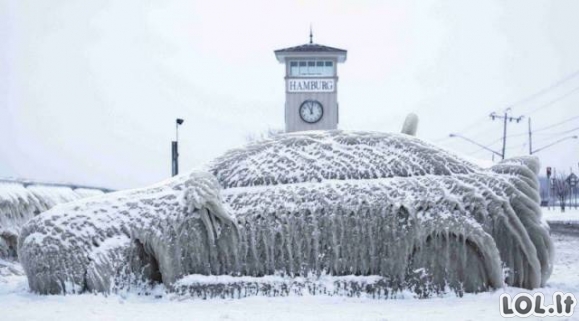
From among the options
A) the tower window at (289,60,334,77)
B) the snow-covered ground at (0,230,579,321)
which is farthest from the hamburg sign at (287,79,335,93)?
the snow-covered ground at (0,230,579,321)

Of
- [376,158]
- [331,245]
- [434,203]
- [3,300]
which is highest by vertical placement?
[376,158]

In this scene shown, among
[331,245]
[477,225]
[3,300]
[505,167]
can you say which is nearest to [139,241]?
A: [3,300]

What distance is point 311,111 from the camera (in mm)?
25453

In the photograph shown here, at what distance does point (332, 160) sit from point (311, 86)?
63.3 feet

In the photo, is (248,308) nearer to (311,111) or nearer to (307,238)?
(307,238)

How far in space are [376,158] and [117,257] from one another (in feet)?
9.33

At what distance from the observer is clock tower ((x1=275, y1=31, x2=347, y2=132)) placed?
25438 millimetres

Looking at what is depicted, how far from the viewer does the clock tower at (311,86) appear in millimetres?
25438

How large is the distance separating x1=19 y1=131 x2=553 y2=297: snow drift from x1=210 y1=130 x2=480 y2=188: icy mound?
108mm

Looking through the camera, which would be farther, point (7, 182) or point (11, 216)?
point (7, 182)

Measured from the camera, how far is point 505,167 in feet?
21.6

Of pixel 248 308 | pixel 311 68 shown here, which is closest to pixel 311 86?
pixel 311 68

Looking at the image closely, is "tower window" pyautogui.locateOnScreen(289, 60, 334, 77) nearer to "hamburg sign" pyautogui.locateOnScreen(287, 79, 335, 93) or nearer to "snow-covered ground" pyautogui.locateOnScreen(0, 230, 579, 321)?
"hamburg sign" pyautogui.locateOnScreen(287, 79, 335, 93)

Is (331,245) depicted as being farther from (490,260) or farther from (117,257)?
(117,257)
